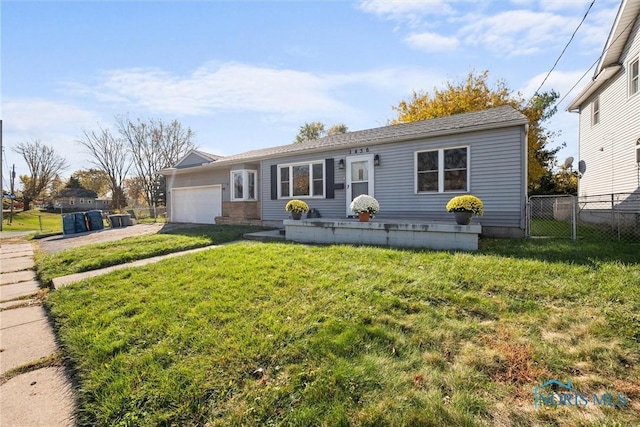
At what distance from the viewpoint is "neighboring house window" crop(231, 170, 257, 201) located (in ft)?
41.9

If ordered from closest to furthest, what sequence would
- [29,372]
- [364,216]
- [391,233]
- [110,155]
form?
[29,372]
[391,233]
[364,216]
[110,155]

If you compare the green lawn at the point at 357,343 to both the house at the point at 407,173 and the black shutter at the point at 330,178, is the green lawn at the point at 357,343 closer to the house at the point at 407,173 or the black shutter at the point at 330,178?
the house at the point at 407,173

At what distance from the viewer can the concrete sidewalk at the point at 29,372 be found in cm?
196

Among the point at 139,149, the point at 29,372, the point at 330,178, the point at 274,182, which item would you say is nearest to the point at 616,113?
the point at 330,178

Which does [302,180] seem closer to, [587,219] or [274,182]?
[274,182]

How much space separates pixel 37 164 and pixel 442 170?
153ft

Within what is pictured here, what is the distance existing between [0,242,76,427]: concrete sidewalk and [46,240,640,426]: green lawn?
0.13 metres

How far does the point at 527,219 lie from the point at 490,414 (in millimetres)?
6601

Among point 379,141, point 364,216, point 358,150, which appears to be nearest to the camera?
point 364,216

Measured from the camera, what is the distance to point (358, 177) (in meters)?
9.65

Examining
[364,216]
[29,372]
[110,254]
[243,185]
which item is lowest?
[29,372]

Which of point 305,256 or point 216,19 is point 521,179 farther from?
point 216,19

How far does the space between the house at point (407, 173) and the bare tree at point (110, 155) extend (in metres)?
24.7

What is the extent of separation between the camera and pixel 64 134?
29.0 metres
